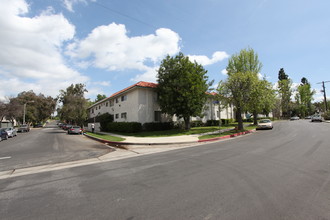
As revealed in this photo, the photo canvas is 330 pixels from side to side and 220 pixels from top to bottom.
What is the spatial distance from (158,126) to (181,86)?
635cm

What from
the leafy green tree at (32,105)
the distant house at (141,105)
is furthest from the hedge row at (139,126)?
the leafy green tree at (32,105)

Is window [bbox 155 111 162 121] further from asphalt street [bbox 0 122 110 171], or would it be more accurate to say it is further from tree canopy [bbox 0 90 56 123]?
tree canopy [bbox 0 90 56 123]

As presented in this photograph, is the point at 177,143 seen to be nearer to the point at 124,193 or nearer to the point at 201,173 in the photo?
the point at 201,173

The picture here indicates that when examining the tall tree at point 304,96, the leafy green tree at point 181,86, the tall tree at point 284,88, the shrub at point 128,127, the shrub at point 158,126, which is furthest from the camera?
the tall tree at point 304,96

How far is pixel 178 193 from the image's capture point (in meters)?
3.70

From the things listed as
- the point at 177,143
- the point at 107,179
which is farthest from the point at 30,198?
the point at 177,143

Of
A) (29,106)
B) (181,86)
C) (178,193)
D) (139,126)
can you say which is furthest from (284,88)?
(29,106)

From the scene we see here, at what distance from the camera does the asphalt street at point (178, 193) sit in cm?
291

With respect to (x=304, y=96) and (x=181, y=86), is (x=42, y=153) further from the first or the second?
(x=304, y=96)

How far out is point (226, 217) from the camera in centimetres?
271

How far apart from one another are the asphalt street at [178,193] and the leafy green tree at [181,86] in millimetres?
13133

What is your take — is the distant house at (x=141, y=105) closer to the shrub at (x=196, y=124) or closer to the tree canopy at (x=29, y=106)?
the shrub at (x=196, y=124)

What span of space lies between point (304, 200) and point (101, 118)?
99.6 feet

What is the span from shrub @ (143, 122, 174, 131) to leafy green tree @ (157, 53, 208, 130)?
2.63 m
